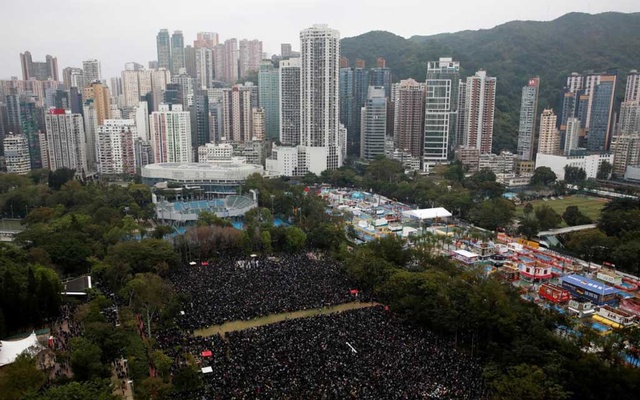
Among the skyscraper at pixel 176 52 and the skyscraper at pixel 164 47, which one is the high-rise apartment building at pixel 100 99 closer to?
the skyscraper at pixel 176 52

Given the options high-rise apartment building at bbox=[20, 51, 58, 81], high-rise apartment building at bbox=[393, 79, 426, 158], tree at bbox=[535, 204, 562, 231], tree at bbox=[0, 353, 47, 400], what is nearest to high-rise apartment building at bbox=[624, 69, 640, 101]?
high-rise apartment building at bbox=[393, 79, 426, 158]

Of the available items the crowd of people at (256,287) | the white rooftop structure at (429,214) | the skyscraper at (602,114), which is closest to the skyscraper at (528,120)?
the skyscraper at (602,114)

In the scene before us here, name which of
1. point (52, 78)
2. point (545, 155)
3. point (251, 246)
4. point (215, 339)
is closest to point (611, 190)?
point (545, 155)

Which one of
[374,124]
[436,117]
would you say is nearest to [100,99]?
[374,124]

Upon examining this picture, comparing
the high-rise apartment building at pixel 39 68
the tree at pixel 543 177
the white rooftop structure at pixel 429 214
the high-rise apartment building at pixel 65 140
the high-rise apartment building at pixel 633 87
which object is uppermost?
the high-rise apartment building at pixel 39 68

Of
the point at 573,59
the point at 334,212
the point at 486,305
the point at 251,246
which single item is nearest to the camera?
the point at 486,305

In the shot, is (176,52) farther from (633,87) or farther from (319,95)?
(633,87)

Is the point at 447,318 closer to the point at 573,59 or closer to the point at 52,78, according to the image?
the point at 573,59
